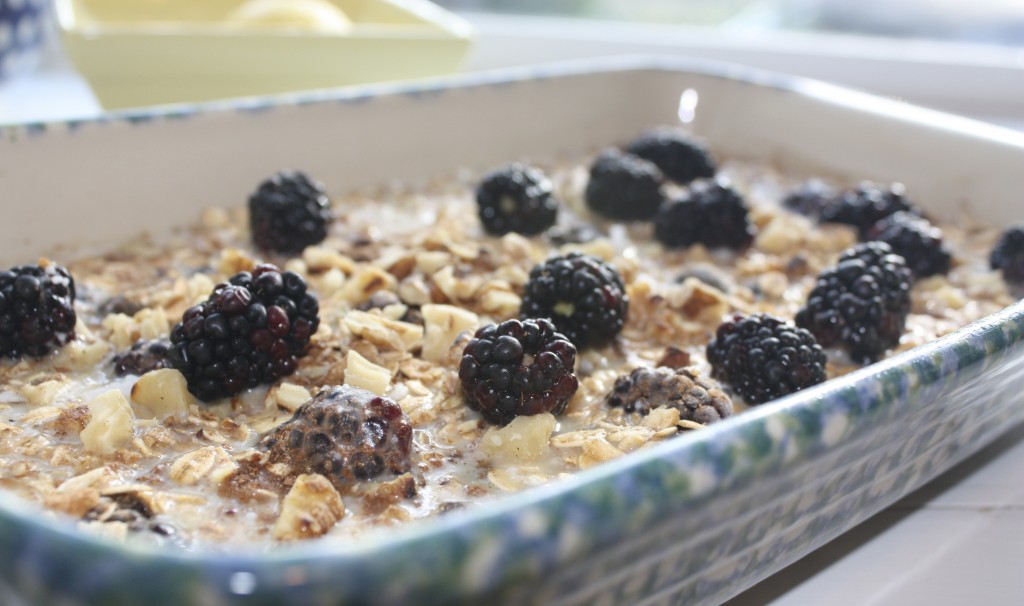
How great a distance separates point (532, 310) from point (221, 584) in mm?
607

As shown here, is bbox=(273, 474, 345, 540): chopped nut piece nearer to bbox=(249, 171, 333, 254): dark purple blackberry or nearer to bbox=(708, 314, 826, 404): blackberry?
bbox=(708, 314, 826, 404): blackberry

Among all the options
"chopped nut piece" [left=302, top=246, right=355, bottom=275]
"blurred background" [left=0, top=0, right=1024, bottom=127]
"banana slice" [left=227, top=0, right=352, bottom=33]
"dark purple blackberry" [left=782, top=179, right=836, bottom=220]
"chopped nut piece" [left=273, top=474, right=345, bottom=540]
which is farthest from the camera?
"blurred background" [left=0, top=0, right=1024, bottom=127]

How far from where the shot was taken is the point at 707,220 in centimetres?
123

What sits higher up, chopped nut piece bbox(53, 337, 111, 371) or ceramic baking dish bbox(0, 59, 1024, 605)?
ceramic baking dish bbox(0, 59, 1024, 605)

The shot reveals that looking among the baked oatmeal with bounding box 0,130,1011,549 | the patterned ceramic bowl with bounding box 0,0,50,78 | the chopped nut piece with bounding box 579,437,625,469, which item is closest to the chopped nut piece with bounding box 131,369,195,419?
the baked oatmeal with bounding box 0,130,1011,549

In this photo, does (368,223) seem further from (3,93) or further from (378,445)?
(3,93)

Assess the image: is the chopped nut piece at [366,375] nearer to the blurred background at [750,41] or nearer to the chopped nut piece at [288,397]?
the chopped nut piece at [288,397]

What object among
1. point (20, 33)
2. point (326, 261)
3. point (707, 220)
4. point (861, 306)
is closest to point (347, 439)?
point (326, 261)

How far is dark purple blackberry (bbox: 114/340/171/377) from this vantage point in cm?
89

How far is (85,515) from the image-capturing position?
672mm

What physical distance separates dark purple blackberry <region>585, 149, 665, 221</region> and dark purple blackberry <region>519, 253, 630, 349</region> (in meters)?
0.33

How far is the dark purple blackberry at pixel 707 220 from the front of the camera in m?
1.23

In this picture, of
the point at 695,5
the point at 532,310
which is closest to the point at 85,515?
the point at 532,310

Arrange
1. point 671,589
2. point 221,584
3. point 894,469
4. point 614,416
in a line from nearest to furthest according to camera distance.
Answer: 1. point 221,584
2. point 671,589
3. point 894,469
4. point 614,416
